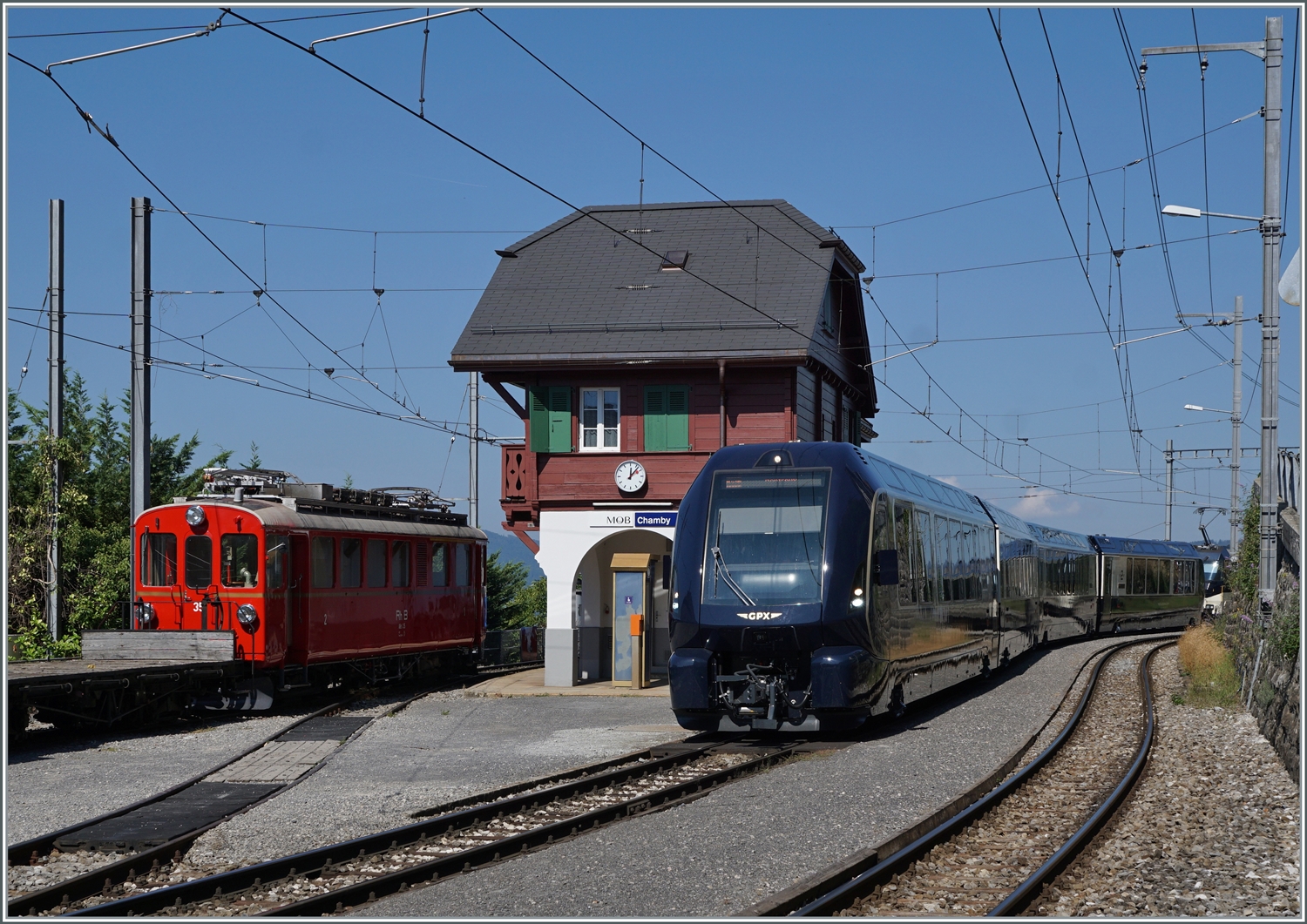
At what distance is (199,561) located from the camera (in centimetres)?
2022

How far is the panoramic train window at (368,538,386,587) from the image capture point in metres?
22.4

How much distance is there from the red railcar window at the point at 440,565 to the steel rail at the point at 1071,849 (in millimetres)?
13614

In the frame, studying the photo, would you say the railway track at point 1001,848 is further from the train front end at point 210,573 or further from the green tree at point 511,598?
the green tree at point 511,598

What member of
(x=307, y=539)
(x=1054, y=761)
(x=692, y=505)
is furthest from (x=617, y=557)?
(x=1054, y=761)

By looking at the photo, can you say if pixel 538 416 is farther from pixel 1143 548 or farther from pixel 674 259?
pixel 1143 548

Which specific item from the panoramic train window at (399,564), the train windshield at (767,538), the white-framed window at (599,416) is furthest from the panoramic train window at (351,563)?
the train windshield at (767,538)

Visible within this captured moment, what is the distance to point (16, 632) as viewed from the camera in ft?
78.0

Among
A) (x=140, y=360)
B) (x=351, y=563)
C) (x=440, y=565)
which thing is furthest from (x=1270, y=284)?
(x=140, y=360)

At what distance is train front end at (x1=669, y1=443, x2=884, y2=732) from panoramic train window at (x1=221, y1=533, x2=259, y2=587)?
7391 mm

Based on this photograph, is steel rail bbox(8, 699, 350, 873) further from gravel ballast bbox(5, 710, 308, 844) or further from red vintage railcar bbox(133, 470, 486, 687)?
red vintage railcar bbox(133, 470, 486, 687)

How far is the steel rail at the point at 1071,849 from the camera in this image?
750 centimetres

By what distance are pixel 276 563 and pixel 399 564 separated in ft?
12.3

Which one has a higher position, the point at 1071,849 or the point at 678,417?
the point at 678,417

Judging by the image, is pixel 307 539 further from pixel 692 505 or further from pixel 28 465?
pixel 28 465
